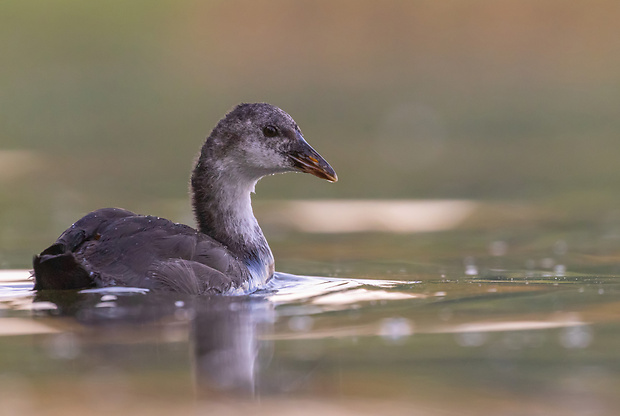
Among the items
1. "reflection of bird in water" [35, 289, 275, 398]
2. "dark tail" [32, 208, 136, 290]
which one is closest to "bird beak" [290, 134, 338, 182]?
"reflection of bird in water" [35, 289, 275, 398]

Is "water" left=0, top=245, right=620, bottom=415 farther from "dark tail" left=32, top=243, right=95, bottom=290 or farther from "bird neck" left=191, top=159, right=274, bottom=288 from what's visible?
"bird neck" left=191, top=159, right=274, bottom=288

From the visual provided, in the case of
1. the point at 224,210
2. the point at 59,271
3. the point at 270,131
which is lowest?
the point at 59,271

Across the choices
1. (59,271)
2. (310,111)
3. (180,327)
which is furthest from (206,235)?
(310,111)

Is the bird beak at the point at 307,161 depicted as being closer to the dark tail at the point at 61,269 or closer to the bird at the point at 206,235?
the bird at the point at 206,235

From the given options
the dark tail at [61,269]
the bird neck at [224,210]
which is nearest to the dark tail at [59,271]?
the dark tail at [61,269]

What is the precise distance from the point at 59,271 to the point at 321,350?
2296 millimetres

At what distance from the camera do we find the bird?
8.55 metres

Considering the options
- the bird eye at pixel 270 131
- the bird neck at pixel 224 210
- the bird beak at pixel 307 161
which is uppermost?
the bird eye at pixel 270 131

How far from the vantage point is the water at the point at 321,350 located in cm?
588

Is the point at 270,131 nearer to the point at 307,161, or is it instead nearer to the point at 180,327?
the point at 307,161

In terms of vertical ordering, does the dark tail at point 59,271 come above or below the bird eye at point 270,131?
below

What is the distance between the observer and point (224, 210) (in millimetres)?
9977

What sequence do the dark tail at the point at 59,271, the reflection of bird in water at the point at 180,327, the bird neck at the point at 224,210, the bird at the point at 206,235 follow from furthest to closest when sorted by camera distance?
the bird neck at the point at 224,210 → the bird at the point at 206,235 → the dark tail at the point at 59,271 → the reflection of bird in water at the point at 180,327

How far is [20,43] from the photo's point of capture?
106 feet
